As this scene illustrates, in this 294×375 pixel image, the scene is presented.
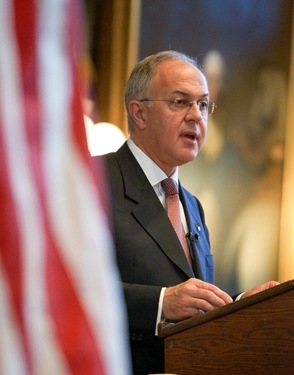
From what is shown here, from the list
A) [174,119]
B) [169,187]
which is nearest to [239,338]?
[169,187]

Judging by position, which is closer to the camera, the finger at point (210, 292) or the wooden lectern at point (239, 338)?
the wooden lectern at point (239, 338)

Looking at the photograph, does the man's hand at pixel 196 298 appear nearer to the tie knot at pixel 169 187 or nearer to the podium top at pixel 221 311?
the podium top at pixel 221 311

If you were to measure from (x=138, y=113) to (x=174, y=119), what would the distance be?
19cm

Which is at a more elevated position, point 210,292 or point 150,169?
point 150,169

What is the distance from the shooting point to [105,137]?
6.45 m

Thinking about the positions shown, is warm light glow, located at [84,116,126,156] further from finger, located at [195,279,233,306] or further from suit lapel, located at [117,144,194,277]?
finger, located at [195,279,233,306]

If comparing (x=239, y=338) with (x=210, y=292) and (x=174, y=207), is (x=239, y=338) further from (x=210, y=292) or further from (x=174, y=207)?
(x=174, y=207)

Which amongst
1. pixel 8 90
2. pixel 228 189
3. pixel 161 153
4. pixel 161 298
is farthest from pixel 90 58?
→ pixel 8 90

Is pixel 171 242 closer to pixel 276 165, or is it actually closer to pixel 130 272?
pixel 130 272

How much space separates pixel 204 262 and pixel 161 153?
45 centimetres

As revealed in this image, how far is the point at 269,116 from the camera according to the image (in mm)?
7742

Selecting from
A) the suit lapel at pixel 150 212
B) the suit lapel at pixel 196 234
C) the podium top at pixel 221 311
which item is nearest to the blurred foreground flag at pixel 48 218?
the podium top at pixel 221 311

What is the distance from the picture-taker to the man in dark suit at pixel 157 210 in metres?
3.05

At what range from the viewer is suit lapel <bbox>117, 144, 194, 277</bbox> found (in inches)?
127
